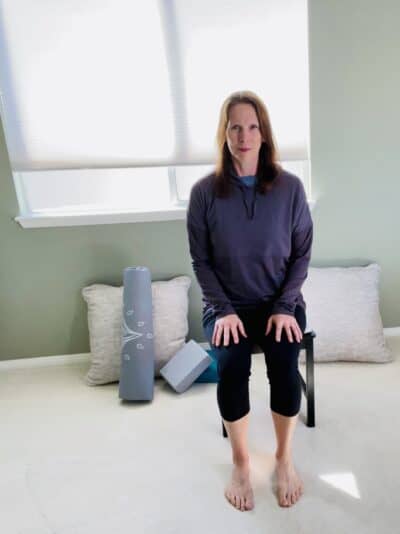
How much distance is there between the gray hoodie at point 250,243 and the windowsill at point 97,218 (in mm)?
672

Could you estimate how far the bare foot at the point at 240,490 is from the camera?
1.22 metres

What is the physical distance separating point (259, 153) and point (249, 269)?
0.40 metres

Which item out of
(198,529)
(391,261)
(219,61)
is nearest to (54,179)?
(219,61)

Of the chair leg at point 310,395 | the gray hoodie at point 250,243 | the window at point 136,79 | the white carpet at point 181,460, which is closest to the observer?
the white carpet at point 181,460

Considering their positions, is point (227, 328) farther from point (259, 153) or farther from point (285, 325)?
point (259, 153)

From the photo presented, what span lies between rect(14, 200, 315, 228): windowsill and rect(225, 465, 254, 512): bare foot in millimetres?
1207

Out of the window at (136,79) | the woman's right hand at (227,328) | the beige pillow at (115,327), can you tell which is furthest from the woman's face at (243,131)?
the beige pillow at (115,327)

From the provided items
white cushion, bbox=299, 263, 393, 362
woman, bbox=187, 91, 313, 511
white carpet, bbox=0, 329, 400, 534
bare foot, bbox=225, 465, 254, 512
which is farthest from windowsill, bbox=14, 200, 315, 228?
bare foot, bbox=225, 465, 254, 512

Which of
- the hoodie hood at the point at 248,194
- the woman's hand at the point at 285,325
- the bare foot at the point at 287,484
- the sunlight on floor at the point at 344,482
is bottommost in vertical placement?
the sunlight on floor at the point at 344,482

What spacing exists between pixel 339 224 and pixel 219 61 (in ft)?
3.32

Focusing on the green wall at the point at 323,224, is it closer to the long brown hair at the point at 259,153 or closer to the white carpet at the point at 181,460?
the white carpet at the point at 181,460

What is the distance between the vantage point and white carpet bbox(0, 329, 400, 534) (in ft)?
3.93

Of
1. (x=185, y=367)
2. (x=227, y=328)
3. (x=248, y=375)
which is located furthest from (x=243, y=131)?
(x=185, y=367)

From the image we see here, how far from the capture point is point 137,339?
1.82 meters
